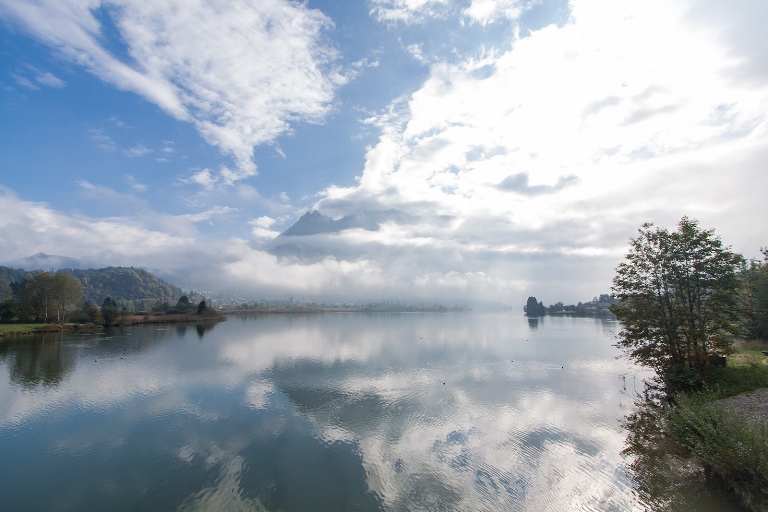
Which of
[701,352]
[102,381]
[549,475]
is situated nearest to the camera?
[549,475]

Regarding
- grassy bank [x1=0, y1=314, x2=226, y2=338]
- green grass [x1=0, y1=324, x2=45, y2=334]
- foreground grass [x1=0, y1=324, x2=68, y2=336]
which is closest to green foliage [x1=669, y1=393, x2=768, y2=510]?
grassy bank [x1=0, y1=314, x2=226, y2=338]

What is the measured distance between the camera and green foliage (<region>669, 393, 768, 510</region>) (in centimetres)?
1453

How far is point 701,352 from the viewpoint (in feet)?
109

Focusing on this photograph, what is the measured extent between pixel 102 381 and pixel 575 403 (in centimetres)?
5184

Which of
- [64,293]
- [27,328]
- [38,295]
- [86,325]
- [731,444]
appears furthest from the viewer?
[64,293]

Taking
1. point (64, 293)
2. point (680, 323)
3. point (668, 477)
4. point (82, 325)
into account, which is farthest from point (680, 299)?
point (64, 293)

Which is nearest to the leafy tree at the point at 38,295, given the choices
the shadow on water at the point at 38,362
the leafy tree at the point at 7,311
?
the leafy tree at the point at 7,311

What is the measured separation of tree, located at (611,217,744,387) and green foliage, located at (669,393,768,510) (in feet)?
52.3

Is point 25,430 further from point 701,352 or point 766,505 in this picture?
point 701,352

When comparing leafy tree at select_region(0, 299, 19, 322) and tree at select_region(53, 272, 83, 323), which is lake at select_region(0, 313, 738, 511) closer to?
leafy tree at select_region(0, 299, 19, 322)

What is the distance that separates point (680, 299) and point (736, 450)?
24.0 metres

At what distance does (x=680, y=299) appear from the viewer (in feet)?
113

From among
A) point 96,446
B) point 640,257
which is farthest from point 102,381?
point 640,257

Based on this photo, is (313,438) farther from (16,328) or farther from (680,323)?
(16,328)
